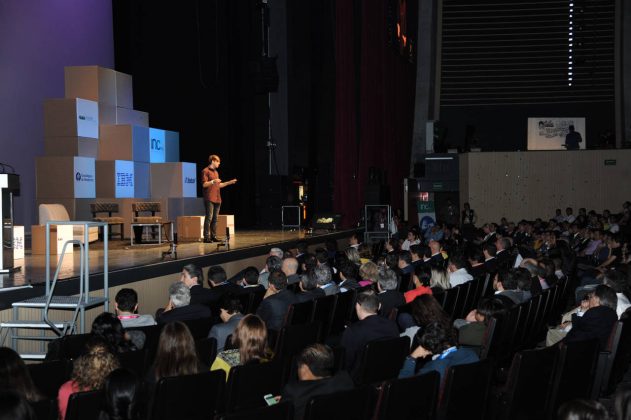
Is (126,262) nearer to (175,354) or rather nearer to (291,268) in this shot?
(291,268)

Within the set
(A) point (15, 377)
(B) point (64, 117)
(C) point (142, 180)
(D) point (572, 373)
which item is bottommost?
(D) point (572, 373)

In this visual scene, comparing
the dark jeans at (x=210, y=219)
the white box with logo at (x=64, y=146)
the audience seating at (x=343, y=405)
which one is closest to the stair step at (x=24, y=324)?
the audience seating at (x=343, y=405)

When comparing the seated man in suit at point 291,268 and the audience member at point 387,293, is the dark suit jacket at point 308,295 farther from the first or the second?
the seated man in suit at point 291,268

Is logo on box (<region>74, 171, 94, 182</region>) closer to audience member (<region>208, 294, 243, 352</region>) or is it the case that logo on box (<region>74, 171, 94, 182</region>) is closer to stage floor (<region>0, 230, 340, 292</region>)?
stage floor (<region>0, 230, 340, 292</region>)

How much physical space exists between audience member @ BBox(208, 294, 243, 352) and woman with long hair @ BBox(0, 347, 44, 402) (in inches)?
69.9

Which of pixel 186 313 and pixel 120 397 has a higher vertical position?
pixel 120 397

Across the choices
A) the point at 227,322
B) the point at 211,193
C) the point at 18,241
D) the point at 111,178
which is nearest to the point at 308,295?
the point at 227,322

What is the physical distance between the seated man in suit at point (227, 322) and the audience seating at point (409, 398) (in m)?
1.86

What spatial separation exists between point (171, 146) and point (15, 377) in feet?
44.5

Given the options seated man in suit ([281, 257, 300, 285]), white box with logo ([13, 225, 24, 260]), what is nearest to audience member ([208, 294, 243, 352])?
seated man in suit ([281, 257, 300, 285])

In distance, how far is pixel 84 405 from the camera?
3.21 metres

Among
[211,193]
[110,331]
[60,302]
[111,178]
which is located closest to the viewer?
[110,331]

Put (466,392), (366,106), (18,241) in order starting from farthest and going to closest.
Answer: (366,106)
(18,241)
(466,392)

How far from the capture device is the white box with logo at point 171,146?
16.4 m
